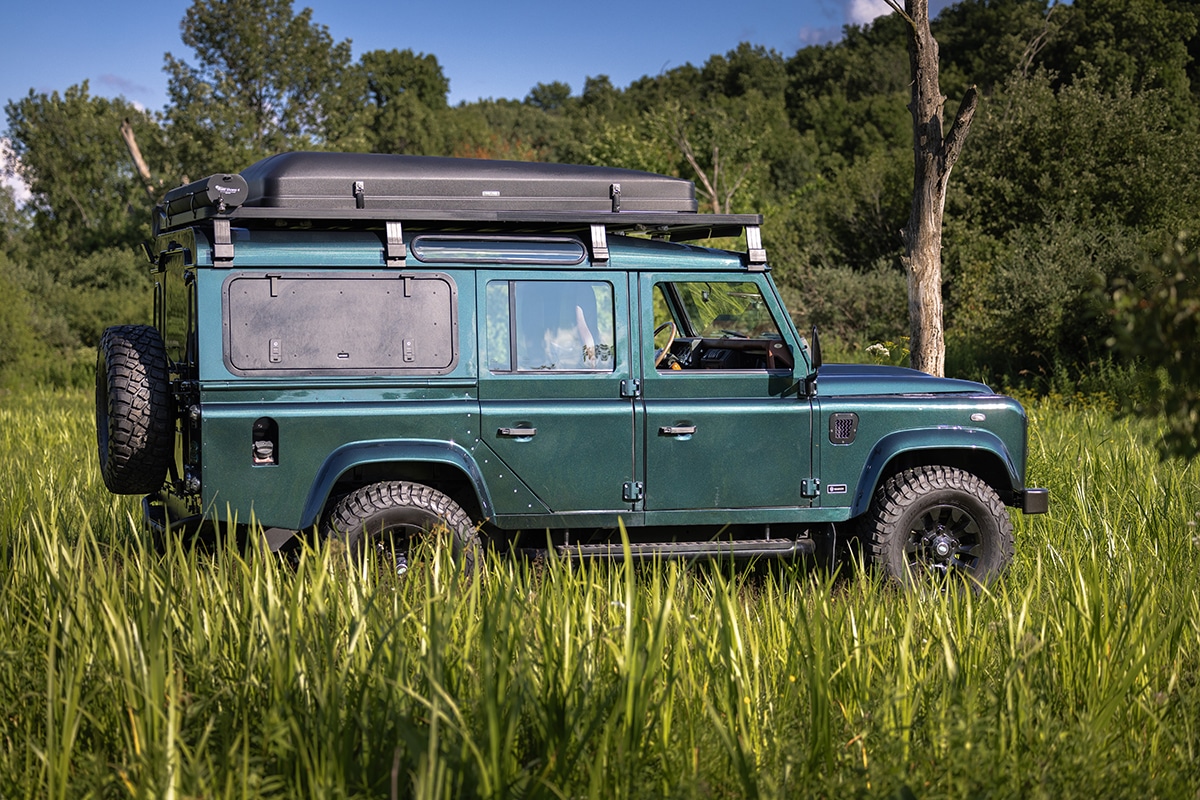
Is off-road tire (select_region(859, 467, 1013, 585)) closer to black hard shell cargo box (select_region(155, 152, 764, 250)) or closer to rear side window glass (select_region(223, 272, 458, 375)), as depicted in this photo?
black hard shell cargo box (select_region(155, 152, 764, 250))

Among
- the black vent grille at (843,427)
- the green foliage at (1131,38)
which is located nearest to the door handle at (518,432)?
the black vent grille at (843,427)

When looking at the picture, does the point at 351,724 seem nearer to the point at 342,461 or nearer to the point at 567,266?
the point at 342,461

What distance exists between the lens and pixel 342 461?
5375 millimetres

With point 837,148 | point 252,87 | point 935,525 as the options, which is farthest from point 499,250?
point 837,148

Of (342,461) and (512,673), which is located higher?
(342,461)

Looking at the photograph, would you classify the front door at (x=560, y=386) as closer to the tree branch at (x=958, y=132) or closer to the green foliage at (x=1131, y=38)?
the tree branch at (x=958, y=132)

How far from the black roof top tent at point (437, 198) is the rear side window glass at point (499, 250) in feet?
0.31

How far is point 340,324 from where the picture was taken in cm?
548

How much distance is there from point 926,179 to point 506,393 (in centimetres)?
508

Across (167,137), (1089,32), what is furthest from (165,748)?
(1089,32)

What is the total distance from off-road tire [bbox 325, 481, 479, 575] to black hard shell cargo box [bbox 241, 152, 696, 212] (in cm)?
138

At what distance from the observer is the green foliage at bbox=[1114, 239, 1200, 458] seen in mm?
2551

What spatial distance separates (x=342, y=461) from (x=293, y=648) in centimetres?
212

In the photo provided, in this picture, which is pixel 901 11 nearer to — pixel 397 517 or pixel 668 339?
pixel 668 339
